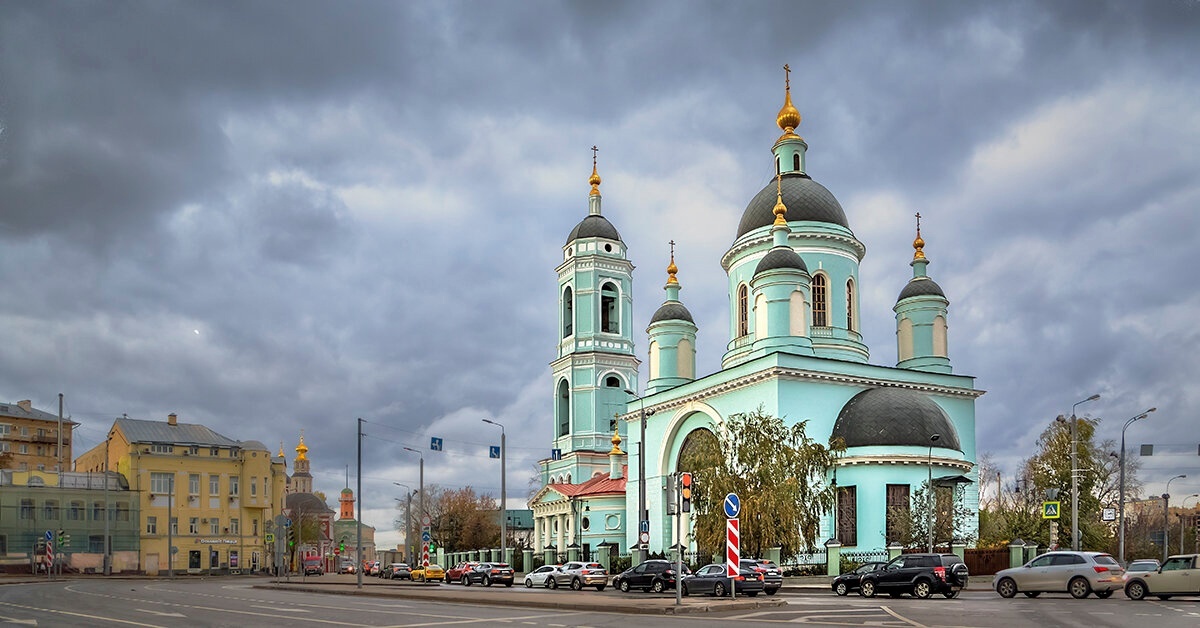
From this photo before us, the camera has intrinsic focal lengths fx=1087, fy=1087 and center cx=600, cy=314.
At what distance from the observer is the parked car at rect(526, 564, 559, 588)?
150ft

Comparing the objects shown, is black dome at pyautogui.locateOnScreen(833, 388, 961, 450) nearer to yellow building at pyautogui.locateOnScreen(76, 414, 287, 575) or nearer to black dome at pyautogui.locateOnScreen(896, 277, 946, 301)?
black dome at pyautogui.locateOnScreen(896, 277, 946, 301)

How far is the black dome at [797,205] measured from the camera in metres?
61.0

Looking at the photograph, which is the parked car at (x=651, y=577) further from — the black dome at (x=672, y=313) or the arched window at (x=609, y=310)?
the arched window at (x=609, y=310)

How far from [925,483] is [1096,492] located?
24485 millimetres

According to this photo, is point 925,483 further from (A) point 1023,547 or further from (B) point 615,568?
(B) point 615,568

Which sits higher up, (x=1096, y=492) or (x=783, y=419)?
(x=783, y=419)

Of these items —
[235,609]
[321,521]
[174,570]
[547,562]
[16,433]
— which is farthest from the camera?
[321,521]

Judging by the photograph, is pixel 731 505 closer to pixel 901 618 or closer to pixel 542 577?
pixel 901 618

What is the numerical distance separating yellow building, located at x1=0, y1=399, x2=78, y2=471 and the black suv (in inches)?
3367

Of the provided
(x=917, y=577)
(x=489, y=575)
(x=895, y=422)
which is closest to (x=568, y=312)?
(x=489, y=575)

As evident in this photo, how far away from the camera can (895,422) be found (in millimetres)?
49281

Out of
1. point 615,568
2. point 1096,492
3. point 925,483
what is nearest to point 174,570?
point 615,568

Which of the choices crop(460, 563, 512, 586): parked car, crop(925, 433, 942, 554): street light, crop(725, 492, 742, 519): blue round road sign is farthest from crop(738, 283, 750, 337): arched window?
crop(725, 492, 742, 519): blue round road sign

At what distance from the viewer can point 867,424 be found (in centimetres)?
4981
